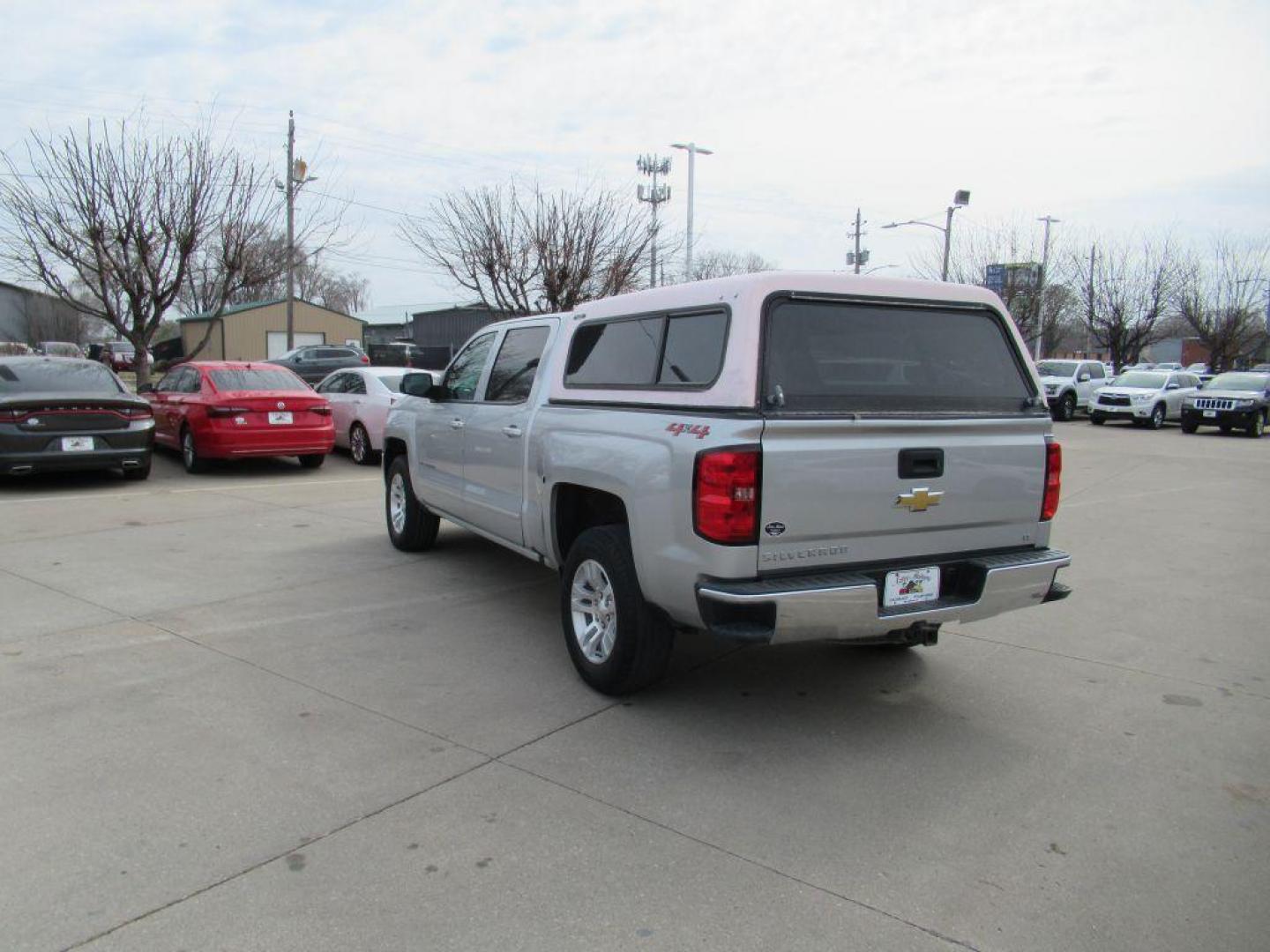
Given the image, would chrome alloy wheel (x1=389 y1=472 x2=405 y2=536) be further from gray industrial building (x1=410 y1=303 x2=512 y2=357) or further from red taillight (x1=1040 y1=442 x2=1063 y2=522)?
gray industrial building (x1=410 y1=303 x2=512 y2=357)

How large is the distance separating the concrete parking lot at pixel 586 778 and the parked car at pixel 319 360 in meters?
24.1

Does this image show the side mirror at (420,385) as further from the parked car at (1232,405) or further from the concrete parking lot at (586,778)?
the parked car at (1232,405)

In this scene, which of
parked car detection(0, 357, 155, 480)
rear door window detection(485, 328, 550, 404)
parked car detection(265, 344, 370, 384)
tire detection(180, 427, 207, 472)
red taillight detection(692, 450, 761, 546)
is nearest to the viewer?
red taillight detection(692, 450, 761, 546)

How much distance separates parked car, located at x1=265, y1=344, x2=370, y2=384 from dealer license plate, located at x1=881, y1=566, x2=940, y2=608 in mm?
26546

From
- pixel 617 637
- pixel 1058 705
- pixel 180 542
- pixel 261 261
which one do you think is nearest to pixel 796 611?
pixel 617 637

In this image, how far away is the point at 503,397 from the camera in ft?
19.6

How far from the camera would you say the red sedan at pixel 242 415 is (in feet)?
38.2

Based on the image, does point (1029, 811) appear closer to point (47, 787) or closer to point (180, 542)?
point (47, 787)

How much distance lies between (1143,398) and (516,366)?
2363 cm

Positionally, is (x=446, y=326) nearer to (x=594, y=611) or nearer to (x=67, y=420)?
(x=67, y=420)

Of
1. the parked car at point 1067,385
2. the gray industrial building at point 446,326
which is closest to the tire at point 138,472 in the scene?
the parked car at point 1067,385

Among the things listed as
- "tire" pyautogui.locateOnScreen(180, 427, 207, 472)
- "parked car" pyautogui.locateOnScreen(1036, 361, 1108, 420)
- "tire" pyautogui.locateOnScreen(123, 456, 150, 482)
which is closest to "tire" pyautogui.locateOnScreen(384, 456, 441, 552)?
"tire" pyautogui.locateOnScreen(123, 456, 150, 482)

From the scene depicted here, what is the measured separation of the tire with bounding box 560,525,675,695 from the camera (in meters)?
4.32

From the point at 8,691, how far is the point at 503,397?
3.02m
